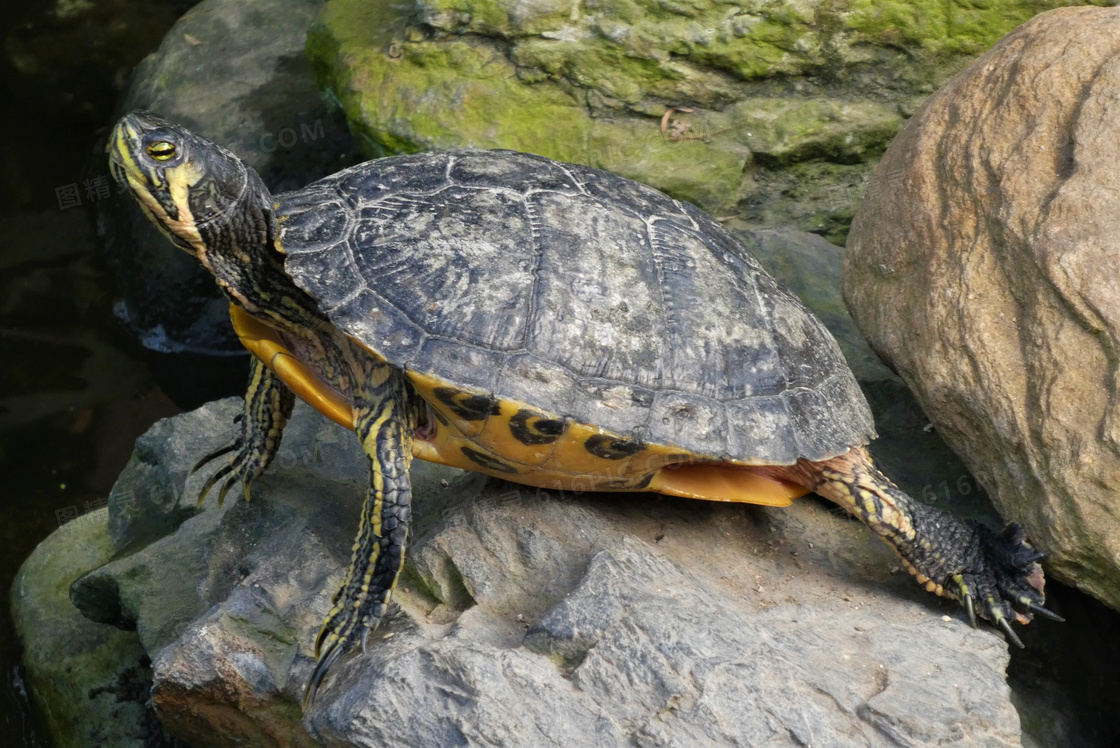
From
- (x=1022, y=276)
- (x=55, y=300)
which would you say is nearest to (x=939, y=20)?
(x=1022, y=276)

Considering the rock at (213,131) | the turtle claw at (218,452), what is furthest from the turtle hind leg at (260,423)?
the rock at (213,131)

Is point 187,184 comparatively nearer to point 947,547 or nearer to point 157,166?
point 157,166

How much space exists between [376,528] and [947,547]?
206 cm

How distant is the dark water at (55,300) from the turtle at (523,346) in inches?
96.2

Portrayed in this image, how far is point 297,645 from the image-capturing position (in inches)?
135

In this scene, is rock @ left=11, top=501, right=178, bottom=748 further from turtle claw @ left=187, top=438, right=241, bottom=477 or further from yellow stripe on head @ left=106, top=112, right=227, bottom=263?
yellow stripe on head @ left=106, top=112, right=227, bottom=263

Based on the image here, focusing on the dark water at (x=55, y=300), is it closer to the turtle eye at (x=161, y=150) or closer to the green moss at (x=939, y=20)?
the turtle eye at (x=161, y=150)

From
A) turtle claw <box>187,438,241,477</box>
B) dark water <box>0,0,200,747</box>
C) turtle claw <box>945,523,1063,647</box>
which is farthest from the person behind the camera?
dark water <box>0,0,200,747</box>

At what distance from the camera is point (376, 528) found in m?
3.36

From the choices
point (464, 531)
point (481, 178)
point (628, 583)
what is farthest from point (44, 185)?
point (628, 583)

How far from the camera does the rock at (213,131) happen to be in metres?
6.71

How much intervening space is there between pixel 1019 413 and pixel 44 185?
271 inches

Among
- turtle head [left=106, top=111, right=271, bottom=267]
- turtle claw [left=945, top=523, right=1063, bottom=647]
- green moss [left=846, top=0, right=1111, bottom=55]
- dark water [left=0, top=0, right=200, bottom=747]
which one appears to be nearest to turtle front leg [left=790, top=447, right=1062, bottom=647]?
turtle claw [left=945, top=523, right=1063, bottom=647]

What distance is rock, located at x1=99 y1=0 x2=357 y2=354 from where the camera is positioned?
6.71 metres
